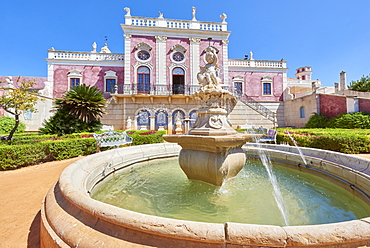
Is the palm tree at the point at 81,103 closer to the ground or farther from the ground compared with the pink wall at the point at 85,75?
closer to the ground

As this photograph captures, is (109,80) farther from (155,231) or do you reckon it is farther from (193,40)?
(155,231)

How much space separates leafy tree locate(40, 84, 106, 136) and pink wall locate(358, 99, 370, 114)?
2118 centimetres

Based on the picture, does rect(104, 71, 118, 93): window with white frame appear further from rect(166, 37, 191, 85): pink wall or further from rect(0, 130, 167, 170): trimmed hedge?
rect(0, 130, 167, 170): trimmed hedge

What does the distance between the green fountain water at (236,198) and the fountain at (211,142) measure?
0.35 meters

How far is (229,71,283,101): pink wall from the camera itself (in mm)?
21531

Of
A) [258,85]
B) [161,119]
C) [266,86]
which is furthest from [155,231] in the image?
[266,86]

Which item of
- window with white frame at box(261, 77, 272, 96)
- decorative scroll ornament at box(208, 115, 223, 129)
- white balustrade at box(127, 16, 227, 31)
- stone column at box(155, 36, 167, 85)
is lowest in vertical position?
decorative scroll ornament at box(208, 115, 223, 129)

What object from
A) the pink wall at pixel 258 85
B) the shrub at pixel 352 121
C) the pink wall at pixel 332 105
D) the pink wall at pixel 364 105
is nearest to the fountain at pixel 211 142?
the shrub at pixel 352 121

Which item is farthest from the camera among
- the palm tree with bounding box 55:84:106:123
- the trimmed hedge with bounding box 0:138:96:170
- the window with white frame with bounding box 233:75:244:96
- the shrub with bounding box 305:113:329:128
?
the window with white frame with bounding box 233:75:244:96

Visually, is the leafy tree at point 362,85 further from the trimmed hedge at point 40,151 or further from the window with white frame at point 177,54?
the trimmed hedge at point 40,151

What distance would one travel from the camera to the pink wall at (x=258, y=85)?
21.5 m

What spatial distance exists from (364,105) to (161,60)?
19.8 m

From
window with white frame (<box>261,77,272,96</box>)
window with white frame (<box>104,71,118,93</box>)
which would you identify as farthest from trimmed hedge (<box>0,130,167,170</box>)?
window with white frame (<box>261,77,272,96</box>)

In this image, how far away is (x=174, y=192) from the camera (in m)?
3.21
